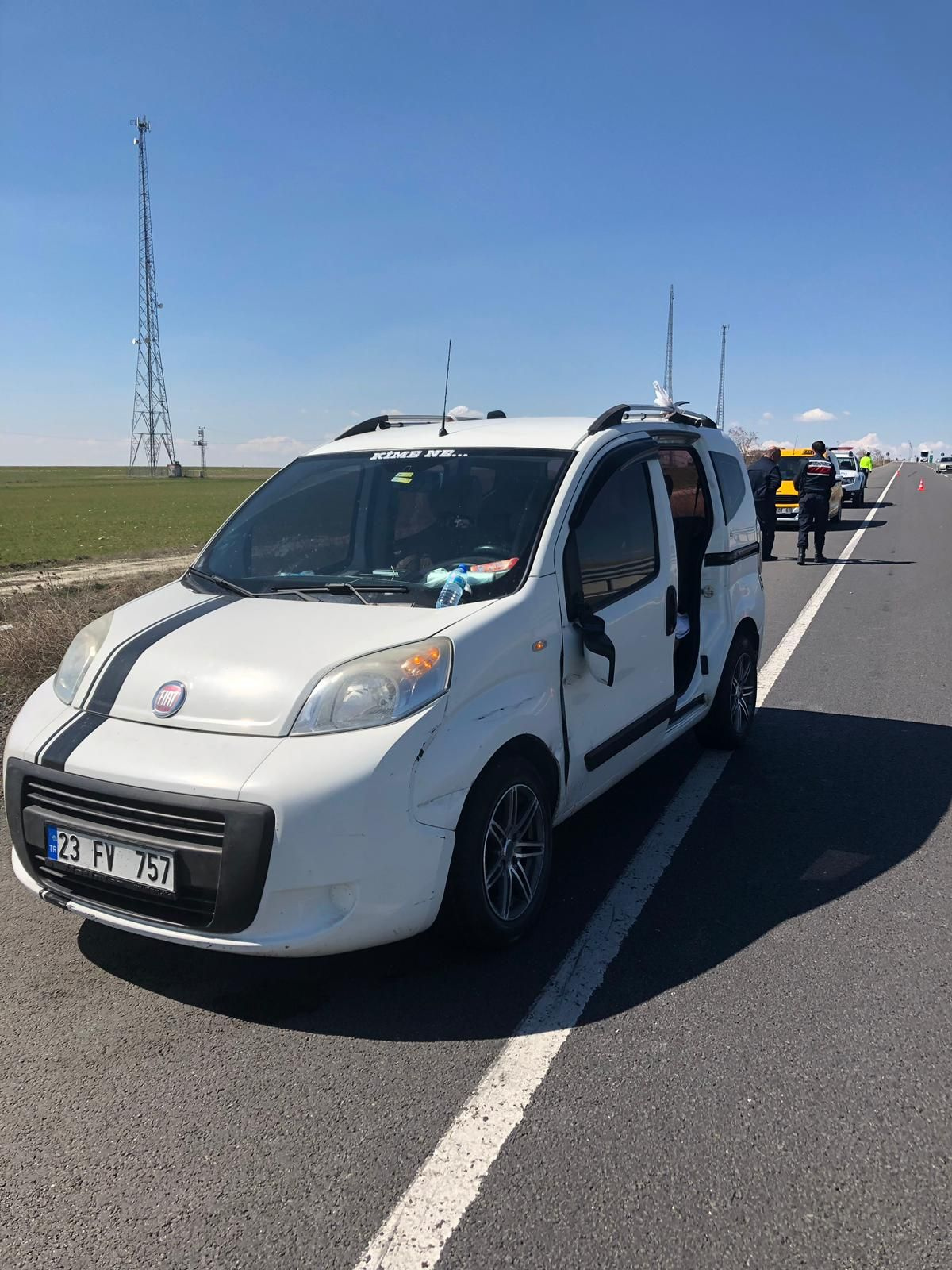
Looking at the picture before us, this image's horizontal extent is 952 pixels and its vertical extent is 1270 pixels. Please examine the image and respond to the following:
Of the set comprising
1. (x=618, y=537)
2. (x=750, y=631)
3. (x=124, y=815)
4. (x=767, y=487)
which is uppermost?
(x=767, y=487)

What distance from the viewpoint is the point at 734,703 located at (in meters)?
5.92

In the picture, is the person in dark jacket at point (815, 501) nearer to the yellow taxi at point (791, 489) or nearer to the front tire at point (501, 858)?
the yellow taxi at point (791, 489)

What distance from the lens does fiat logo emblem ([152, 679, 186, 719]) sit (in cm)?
318

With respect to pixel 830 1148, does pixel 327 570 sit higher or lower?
higher

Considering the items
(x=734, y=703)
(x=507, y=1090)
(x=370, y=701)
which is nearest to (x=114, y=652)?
(x=370, y=701)

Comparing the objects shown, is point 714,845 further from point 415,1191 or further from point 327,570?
point 415,1191

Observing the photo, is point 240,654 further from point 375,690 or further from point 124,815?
point 124,815

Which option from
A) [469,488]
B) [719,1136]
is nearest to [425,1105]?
[719,1136]

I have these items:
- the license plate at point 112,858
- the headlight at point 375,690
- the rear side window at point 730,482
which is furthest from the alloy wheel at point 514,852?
the rear side window at point 730,482

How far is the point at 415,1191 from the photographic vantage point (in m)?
2.38

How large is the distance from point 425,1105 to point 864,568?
1512 cm

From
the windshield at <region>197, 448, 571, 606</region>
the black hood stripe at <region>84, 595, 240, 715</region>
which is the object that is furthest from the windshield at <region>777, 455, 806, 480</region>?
the black hood stripe at <region>84, 595, 240, 715</region>

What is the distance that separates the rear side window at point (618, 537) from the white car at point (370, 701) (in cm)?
1

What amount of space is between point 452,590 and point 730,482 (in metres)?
2.94
